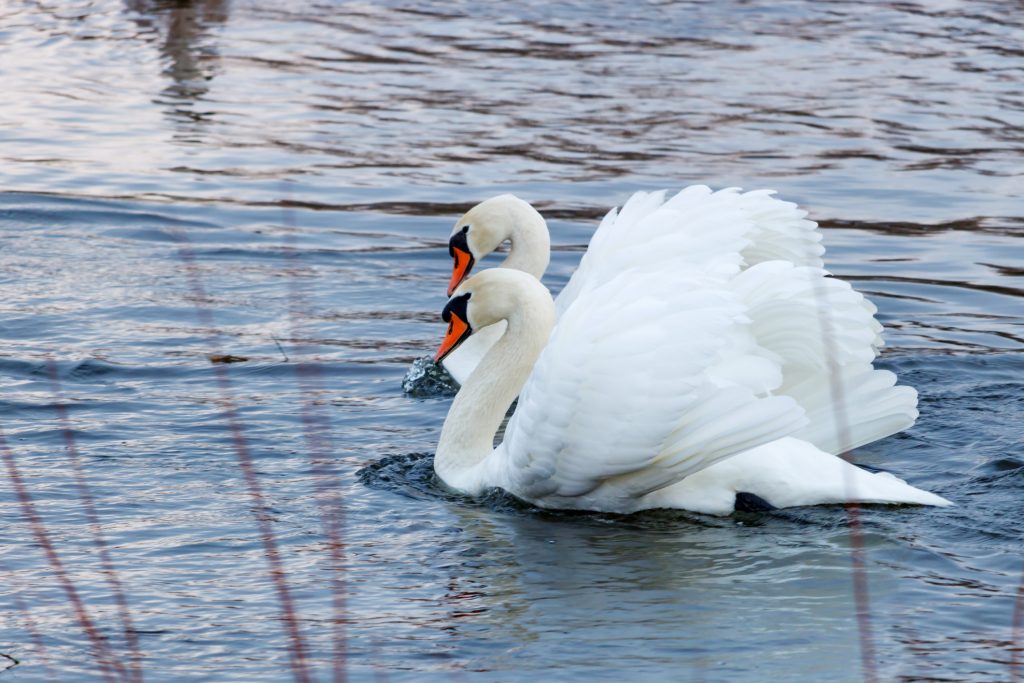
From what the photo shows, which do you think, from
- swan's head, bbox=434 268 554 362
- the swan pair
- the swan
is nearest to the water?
the swan pair

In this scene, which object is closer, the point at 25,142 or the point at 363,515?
the point at 363,515

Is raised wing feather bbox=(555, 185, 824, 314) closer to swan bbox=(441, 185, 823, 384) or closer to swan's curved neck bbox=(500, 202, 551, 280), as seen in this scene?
swan bbox=(441, 185, 823, 384)

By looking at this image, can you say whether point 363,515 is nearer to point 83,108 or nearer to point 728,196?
point 728,196

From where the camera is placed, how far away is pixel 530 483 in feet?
21.1

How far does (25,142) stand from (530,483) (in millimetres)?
8387

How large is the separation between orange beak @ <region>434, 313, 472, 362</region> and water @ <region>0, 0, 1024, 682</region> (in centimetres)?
43

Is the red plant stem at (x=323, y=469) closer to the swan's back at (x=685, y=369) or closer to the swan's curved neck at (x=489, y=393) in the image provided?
the swan's curved neck at (x=489, y=393)

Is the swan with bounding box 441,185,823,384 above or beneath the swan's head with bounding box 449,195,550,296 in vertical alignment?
above

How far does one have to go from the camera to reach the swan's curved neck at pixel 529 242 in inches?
337

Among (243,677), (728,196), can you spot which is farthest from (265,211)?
(243,677)

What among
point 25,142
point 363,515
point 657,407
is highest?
point 657,407

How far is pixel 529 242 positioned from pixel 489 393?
5.21ft

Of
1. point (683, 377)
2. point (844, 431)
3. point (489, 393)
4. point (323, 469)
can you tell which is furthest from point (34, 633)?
point (844, 431)

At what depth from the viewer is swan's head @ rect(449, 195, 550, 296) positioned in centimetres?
856
